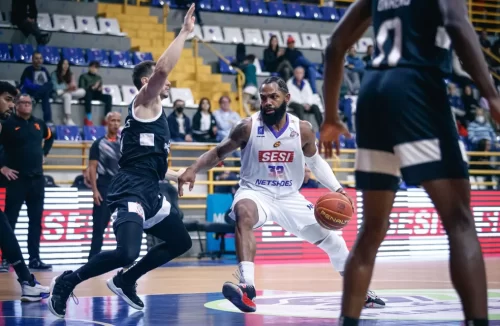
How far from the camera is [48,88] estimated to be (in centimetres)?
1702

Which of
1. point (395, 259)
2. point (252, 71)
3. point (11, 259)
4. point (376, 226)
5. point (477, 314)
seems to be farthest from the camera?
point (252, 71)

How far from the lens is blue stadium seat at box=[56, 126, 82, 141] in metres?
17.2

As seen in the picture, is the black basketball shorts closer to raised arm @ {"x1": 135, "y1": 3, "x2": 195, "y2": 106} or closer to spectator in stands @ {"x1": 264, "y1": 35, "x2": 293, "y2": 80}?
raised arm @ {"x1": 135, "y1": 3, "x2": 195, "y2": 106}

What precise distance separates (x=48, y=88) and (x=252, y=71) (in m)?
5.53

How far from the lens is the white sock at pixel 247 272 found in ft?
23.3

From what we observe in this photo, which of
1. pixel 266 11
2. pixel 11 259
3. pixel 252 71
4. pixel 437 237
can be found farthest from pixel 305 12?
pixel 11 259

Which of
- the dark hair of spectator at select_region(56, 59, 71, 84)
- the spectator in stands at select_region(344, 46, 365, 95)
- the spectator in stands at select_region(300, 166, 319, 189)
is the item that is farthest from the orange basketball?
the spectator in stands at select_region(344, 46, 365, 95)

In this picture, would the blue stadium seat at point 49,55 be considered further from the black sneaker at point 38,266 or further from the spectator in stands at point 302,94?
the black sneaker at point 38,266

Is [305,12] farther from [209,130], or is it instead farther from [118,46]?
[209,130]

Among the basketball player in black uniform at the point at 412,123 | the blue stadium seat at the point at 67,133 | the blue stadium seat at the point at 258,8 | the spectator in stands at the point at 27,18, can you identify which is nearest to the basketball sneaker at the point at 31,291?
the basketball player in black uniform at the point at 412,123

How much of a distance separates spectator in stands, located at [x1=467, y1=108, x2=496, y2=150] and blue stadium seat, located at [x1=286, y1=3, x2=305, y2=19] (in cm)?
611

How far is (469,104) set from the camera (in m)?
22.1

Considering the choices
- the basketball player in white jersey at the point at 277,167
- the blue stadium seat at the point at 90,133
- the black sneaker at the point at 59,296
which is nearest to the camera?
the black sneaker at the point at 59,296

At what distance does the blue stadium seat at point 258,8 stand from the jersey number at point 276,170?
16432 mm
